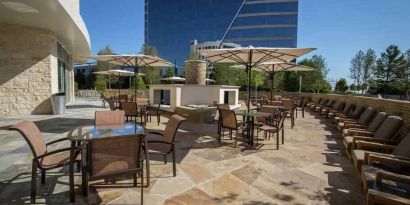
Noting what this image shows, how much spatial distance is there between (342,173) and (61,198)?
4.12 m

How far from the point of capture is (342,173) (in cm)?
411

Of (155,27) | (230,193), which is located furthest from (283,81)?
(155,27)

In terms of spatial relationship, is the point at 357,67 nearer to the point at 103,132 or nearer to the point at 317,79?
the point at 317,79

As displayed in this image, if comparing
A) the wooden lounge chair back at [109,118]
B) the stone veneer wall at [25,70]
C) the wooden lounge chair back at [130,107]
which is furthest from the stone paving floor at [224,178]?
the stone veneer wall at [25,70]

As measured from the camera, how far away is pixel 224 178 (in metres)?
3.71

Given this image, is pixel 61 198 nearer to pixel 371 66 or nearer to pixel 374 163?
pixel 374 163

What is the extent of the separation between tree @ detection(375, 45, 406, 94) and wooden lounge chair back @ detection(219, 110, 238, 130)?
44276 mm


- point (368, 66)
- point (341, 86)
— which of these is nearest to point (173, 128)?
point (341, 86)

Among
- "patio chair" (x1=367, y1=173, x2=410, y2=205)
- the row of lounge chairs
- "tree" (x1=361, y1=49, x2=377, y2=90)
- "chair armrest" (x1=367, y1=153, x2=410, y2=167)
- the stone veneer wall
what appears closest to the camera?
"patio chair" (x1=367, y1=173, x2=410, y2=205)

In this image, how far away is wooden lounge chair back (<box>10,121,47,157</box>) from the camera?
2.79m

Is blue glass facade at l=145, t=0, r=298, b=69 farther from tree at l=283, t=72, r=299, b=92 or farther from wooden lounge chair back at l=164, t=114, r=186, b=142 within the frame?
wooden lounge chair back at l=164, t=114, r=186, b=142

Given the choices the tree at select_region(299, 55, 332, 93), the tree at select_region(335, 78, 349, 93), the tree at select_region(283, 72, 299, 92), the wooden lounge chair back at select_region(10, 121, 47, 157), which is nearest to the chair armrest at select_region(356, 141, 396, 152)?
the wooden lounge chair back at select_region(10, 121, 47, 157)

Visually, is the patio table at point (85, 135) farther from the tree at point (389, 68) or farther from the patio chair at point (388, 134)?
the tree at point (389, 68)

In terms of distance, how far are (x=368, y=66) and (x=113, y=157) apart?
4819 centimetres
